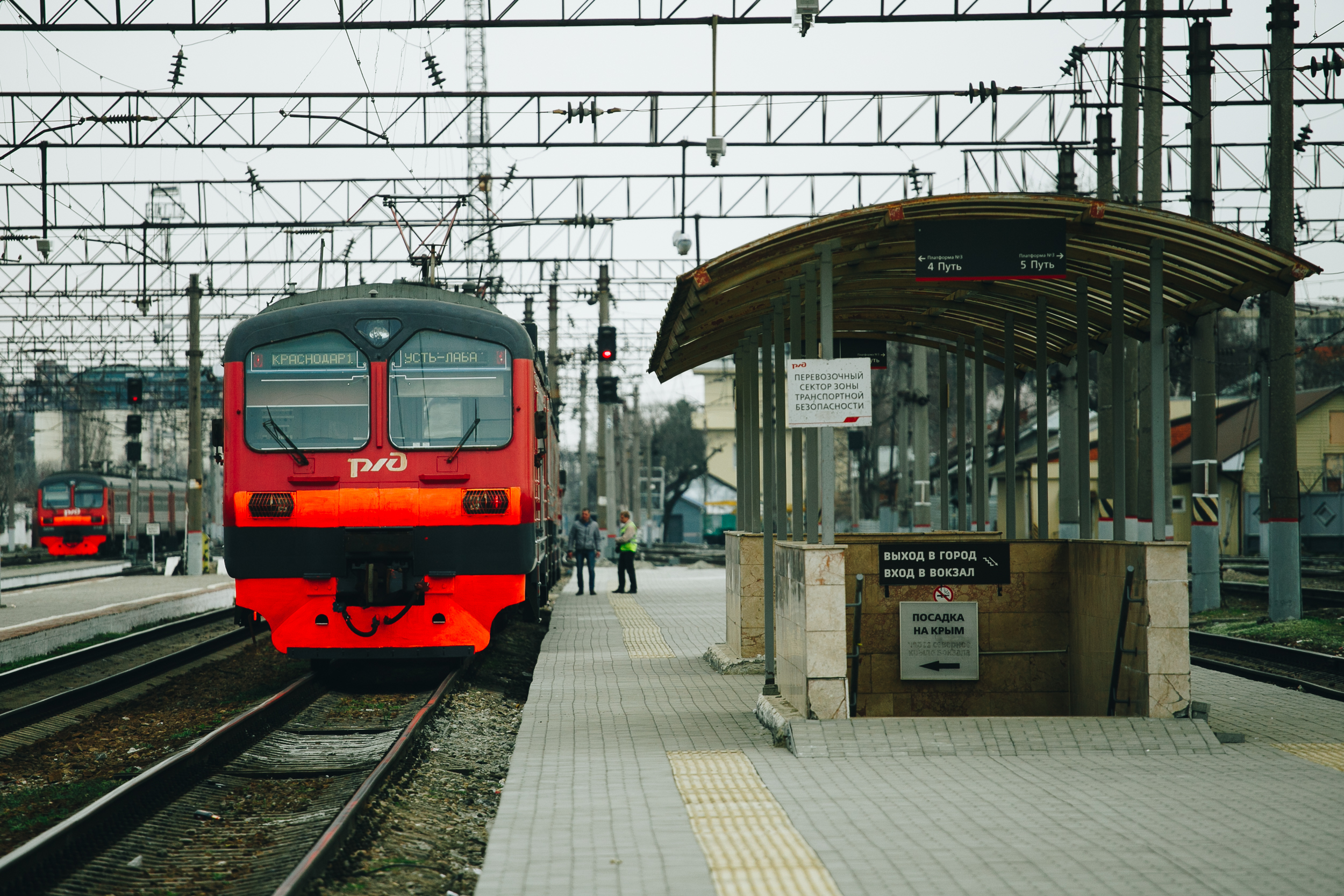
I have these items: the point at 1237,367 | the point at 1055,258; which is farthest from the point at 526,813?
the point at 1237,367

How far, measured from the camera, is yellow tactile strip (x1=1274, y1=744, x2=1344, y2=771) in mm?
8242

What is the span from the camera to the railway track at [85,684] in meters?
10.8

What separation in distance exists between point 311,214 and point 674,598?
401 inches

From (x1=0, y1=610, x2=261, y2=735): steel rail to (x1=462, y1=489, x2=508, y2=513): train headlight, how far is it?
3.75m

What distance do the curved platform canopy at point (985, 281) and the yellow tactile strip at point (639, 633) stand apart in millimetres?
3895

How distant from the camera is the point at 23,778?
878 cm

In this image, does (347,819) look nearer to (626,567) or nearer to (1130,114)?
(1130,114)

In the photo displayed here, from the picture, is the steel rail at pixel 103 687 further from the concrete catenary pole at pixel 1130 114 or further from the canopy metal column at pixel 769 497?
the concrete catenary pole at pixel 1130 114

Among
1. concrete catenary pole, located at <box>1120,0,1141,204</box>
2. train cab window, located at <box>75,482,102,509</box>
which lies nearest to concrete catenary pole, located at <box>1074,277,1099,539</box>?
concrete catenary pole, located at <box>1120,0,1141,204</box>

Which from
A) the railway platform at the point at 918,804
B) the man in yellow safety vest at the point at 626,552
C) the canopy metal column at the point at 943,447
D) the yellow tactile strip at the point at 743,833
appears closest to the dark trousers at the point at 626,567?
the man in yellow safety vest at the point at 626,552

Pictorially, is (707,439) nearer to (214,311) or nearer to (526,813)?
(214,311)

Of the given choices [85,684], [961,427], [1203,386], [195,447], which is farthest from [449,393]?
[195,447]

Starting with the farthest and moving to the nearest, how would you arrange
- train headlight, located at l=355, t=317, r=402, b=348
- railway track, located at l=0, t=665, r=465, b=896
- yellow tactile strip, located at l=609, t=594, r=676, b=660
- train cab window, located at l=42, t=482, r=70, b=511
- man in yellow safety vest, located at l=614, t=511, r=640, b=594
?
train cab window, located at l=42, t=482, r=70, b=511 < man in yellow safety vest, located at l=614, t=511, r=640, b=594 < yellow tactile strip, located at l=609, t=594, r=676, b=660 < train headlight, located at l=355, t=317, r=402, b=348 < railway track, located at l=0, t=665, r=465, b=896

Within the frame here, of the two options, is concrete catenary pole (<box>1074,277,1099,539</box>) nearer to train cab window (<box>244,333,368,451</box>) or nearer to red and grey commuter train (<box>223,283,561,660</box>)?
red and grey commuter train (<box>223,283,561,660</box>)
